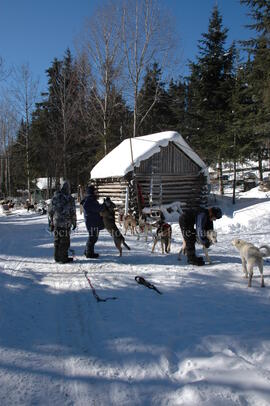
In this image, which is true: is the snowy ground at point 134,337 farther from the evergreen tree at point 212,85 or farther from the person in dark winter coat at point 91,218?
the evergreen tree at point 212,85

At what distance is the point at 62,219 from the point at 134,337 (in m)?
4.25

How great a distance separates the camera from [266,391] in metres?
2.56

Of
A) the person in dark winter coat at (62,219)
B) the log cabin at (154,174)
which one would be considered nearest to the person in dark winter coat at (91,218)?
the person in dark winter coat at (62,219)

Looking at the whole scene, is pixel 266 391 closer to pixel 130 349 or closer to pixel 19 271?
pixel 130 349

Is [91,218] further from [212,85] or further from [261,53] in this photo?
[212,85]

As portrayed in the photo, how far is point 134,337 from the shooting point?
11.8 ft

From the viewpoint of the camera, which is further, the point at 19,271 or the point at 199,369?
the point at 19,271

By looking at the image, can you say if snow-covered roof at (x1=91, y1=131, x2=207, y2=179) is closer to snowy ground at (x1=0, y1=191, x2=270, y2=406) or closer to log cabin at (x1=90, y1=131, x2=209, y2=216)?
log cabin at (x1=90, y1=131, x2=209, y2=216)

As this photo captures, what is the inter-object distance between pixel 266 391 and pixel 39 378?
7.09ft

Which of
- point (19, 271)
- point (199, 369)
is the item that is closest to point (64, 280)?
point (19, 271)

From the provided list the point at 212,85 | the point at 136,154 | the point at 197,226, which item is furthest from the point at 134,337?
the point at 212,85

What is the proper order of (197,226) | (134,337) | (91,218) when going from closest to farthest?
(134,337) → (197,226) → (91,218)

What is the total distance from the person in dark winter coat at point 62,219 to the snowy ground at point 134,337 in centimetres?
69

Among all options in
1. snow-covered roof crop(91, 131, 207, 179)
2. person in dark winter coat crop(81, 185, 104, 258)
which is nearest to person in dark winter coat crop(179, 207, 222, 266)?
person in dark winter coat crop(81, 185, 104, 258)
